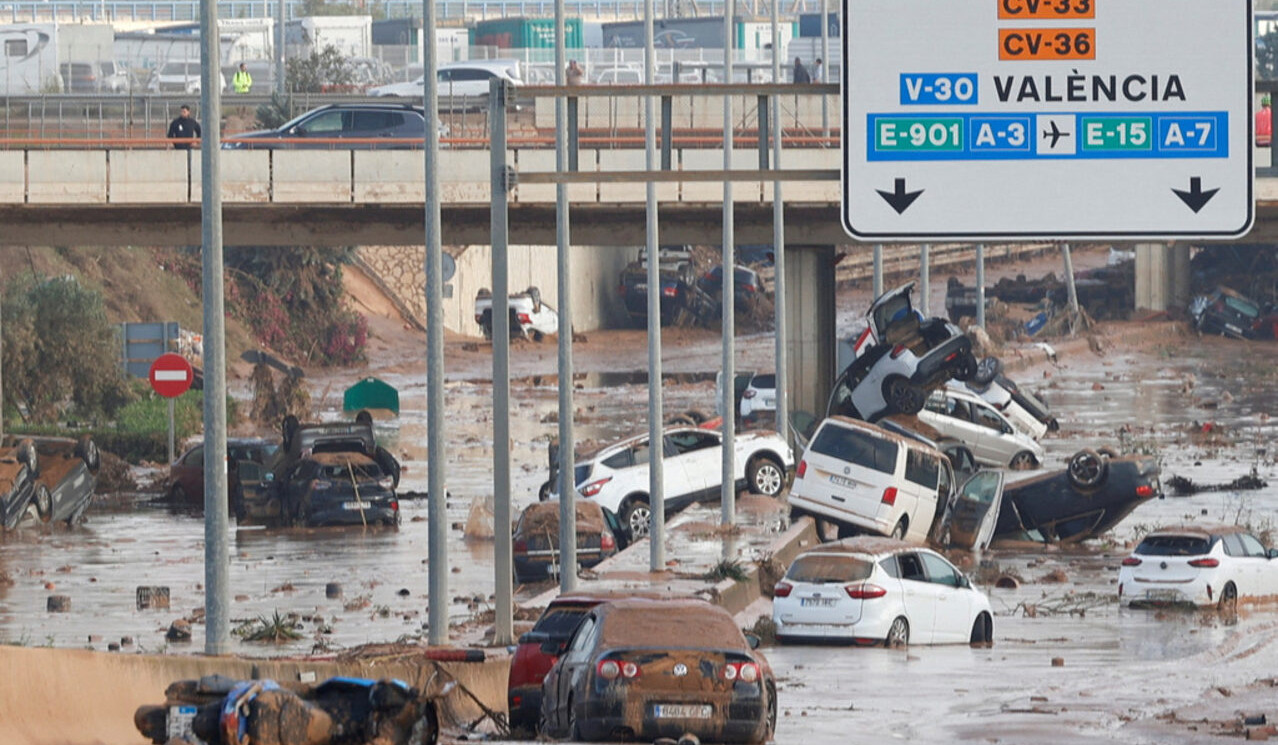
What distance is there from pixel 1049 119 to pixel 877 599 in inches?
306

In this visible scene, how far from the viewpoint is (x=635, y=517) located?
36.0 metres

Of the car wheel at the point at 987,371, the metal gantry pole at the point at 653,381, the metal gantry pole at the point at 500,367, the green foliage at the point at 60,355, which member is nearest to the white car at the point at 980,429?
the car wheel at the point at 987,371

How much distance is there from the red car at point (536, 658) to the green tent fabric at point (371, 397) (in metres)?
45.7

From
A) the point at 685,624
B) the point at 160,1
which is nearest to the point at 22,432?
the point at 685,624

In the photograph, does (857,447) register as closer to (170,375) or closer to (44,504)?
(44,504)

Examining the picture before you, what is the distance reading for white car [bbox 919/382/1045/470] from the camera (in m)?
44.6

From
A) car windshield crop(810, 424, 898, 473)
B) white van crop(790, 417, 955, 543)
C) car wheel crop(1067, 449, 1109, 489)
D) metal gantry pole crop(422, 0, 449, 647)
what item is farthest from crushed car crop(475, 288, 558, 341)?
metal gantry pole crop(422, 0, 449, 647)

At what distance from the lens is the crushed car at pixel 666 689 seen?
14.7 m

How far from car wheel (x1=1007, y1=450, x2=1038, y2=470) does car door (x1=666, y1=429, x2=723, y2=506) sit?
9513 millimetres

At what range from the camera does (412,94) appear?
74.6 m

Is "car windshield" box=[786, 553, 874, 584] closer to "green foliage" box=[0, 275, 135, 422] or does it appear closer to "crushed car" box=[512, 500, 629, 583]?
"crushed car" box=[512, 500, 629, 583]

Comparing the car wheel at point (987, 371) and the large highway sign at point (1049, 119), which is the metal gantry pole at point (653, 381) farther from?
the car wheel at point (987, 371)

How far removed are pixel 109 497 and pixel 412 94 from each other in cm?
3018

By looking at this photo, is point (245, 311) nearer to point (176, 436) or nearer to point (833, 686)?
point (176, 436)
